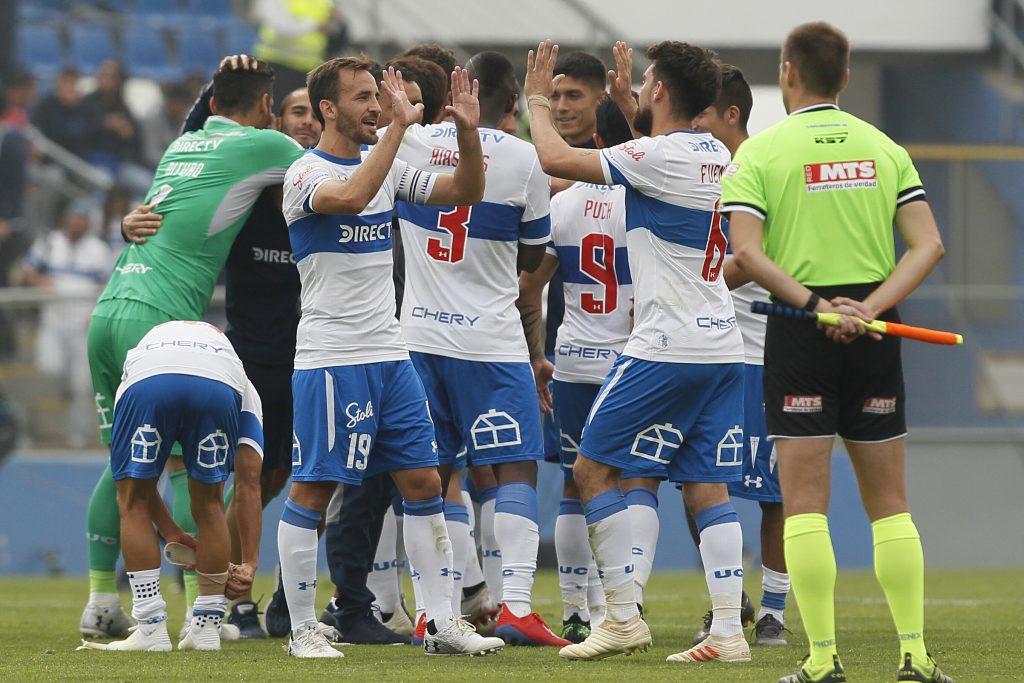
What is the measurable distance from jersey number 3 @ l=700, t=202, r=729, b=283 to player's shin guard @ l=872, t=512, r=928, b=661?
56.4 inches

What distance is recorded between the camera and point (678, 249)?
6.25 meters

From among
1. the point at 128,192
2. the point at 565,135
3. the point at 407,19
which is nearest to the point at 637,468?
the point at 565,135

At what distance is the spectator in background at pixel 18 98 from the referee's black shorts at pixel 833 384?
1372cm

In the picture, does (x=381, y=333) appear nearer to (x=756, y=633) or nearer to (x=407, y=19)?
(x=756, y=633)

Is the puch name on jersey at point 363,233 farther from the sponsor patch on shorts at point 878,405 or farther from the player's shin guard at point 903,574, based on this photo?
the player's shin guard at point 903,574

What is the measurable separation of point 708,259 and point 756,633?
6.30 ft

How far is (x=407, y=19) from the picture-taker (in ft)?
60.2

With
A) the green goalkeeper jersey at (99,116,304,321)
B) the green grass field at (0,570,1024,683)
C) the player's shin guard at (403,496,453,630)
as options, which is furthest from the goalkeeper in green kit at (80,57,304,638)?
the player's shin guard at (403,496,453,630)

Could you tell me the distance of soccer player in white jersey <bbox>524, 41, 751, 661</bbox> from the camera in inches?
241

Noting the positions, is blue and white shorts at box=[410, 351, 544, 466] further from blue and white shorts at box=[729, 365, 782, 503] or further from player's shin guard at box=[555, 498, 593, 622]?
blue and white shorts at box=[729, 365, 782, 503]

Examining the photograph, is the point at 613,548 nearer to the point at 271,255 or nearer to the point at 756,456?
the point at 756,456

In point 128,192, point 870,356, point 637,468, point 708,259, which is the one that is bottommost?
point 637,468

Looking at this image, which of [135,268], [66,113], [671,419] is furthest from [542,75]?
[66,113]

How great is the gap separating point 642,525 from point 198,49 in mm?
14249
